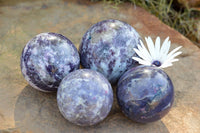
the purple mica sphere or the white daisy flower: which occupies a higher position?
the white daisy flower

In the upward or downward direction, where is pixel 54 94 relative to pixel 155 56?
downward

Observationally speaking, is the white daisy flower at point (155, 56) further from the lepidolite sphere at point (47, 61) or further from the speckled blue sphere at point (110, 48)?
the lepidolite sphere at point (47, 61)

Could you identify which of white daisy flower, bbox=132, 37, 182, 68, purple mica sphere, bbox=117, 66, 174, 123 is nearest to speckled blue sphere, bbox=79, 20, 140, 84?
white daisy flower, bbox=132, 37, 182, 68

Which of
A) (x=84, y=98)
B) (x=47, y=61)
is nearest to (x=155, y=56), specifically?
(x=84, y=98)

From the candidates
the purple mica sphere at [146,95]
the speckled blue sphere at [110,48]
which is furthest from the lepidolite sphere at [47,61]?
the purple mica sphere at [146,95]

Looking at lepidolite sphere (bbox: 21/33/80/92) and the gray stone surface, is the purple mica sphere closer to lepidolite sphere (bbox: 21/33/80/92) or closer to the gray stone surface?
the gray stone surface

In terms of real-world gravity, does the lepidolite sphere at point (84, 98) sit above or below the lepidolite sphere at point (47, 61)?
below

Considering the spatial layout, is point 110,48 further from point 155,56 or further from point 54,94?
point 54,94
